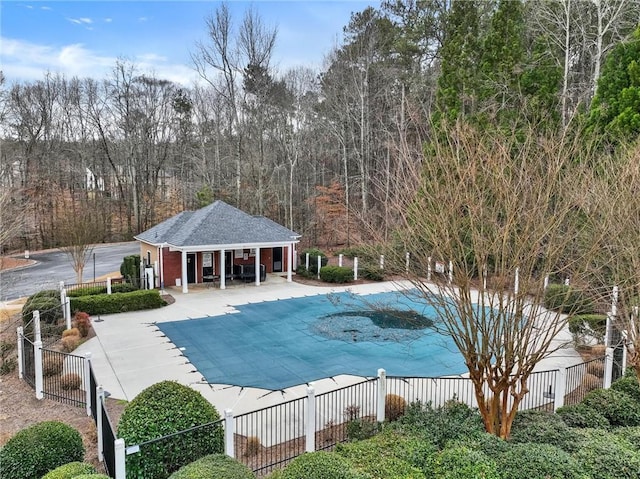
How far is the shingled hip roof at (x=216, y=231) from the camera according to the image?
65.1 feet

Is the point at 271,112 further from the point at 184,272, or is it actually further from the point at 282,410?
the point at 282,410

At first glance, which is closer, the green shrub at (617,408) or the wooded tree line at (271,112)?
the green shrub at (617,408)

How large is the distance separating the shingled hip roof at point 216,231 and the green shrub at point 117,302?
334 cm

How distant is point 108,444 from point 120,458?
1176mm

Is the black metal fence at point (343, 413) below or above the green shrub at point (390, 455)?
below

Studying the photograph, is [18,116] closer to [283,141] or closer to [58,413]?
[283,141]

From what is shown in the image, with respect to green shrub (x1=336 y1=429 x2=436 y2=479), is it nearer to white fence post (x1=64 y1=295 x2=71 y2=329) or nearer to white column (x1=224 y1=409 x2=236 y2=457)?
white column (x1=224 y1=409 x2=236 y2=457)

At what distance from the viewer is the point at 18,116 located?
3378 cm

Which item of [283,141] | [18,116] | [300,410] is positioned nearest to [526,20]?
[283,141]

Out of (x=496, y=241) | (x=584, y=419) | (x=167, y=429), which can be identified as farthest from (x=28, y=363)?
(x=584, y=419)

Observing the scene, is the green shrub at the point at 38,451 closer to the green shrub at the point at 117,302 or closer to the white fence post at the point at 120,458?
the white fence post at the point at 120,458

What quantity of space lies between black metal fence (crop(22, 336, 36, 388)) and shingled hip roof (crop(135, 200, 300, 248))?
9357mm

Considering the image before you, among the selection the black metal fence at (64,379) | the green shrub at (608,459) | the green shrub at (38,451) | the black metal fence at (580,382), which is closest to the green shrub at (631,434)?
the green shrub at (608,459)

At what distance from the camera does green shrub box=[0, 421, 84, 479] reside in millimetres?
5504
